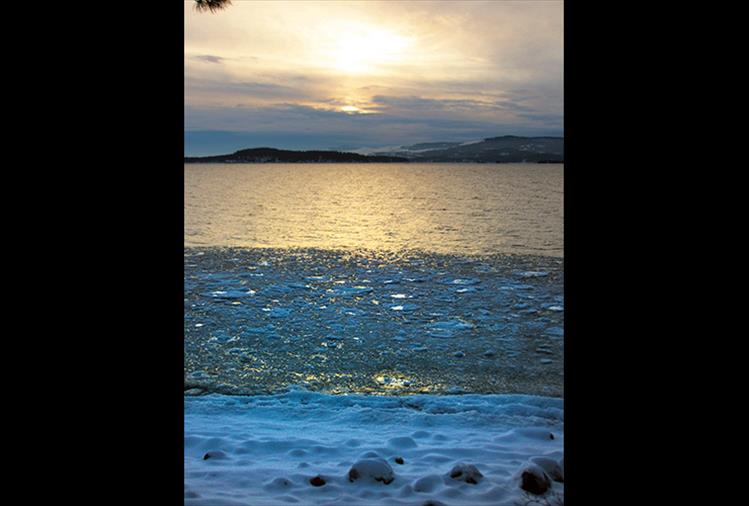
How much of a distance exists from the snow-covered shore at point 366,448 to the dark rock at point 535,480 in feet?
0.10

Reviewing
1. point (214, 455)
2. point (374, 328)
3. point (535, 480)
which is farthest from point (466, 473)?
point (374, 328)

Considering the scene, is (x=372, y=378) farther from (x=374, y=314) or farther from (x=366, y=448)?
(x=374, y=314)

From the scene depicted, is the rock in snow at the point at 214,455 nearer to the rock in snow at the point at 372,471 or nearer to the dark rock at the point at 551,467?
the rock in snow at the point at 372,471

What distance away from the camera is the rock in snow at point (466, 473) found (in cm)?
361

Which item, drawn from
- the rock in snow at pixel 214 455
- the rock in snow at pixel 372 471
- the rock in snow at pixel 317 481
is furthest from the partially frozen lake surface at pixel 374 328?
the rock in snow at pixel 317 481

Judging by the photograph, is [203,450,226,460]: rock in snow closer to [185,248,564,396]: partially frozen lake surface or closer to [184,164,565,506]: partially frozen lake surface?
[184,164,565,506]: partially frozen lake surface

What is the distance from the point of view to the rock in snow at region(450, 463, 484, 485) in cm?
361

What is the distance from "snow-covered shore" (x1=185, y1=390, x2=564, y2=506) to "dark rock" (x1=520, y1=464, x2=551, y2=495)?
0.10 ft

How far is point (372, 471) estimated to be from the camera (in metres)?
3.67

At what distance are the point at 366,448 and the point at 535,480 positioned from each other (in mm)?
1242
